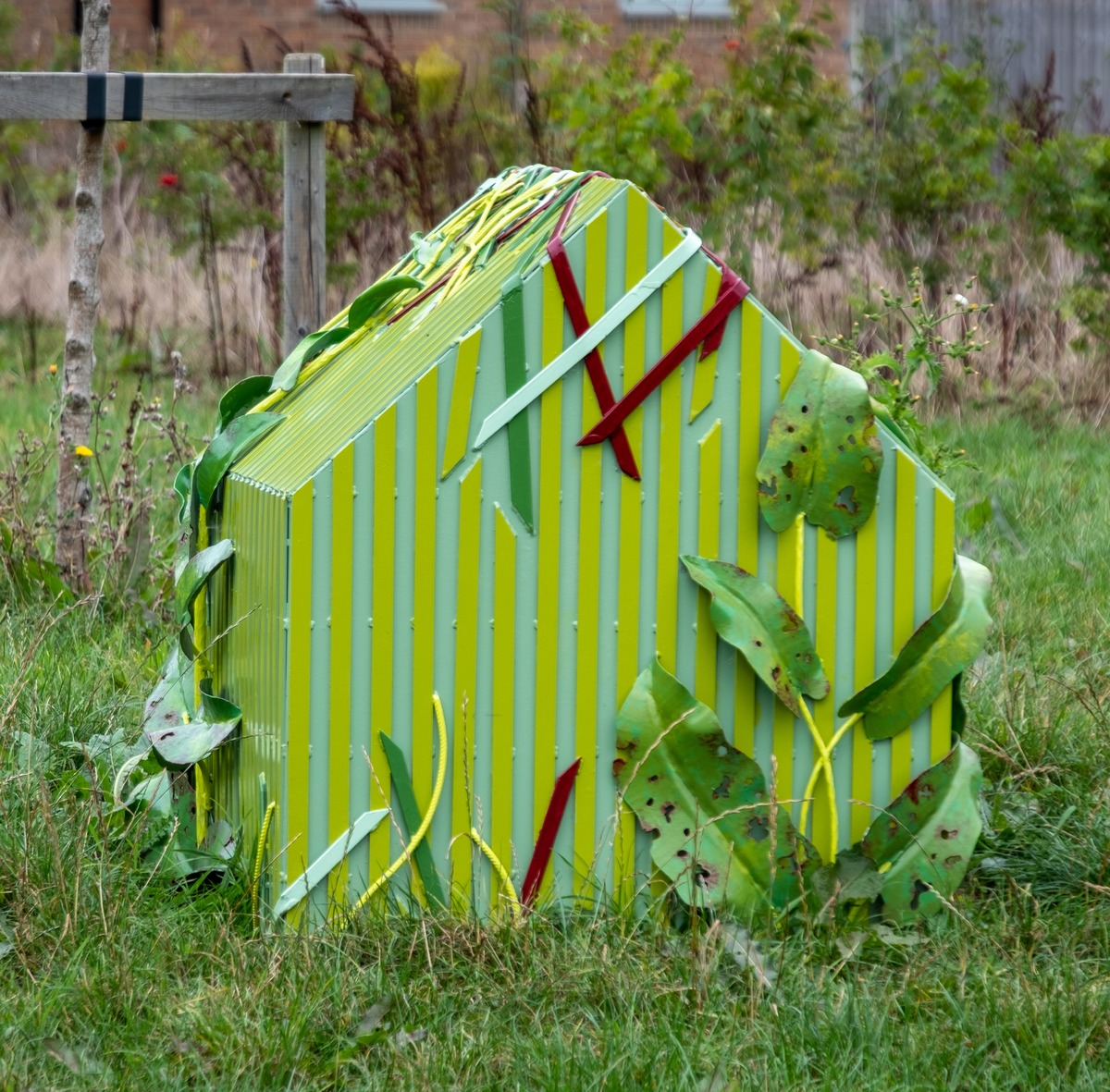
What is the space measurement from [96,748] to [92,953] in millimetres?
907

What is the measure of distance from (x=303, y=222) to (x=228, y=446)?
2.25 meters

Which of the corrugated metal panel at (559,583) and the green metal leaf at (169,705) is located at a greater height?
the corrugated metal panel at (559,583)

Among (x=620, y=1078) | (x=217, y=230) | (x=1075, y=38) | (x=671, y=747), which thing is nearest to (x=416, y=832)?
(x=671, y=747)

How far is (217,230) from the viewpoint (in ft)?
31.3

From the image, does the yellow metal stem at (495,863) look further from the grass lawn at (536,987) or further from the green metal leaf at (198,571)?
the green metal leaf at (198,571)

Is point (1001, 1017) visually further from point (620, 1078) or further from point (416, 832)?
point (416, 832)

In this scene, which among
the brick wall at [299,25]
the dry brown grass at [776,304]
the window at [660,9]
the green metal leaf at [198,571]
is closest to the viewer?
the green metal leaf at [198,571]

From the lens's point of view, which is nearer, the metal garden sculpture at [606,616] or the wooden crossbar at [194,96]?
the metal garden sculpture at [606,616]

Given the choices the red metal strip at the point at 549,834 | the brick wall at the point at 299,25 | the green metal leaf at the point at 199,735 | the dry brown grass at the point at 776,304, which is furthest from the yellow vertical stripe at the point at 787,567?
the brick wall at the point at 299,25

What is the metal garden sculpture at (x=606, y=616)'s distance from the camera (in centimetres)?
280

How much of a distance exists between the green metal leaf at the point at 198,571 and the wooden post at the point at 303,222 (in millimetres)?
2152

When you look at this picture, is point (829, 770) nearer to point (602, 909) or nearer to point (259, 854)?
point (602, 909)

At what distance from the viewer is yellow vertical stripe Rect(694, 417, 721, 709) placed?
2.91 m

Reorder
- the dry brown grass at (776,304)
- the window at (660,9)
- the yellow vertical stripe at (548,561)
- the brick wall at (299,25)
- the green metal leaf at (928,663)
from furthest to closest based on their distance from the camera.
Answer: the window at (660,9) → the brick wall at (299,25) → the dry brown grass at (776,304) → the green metal leaf at (928,663) → the yellow vertical stripe at (548,561)
